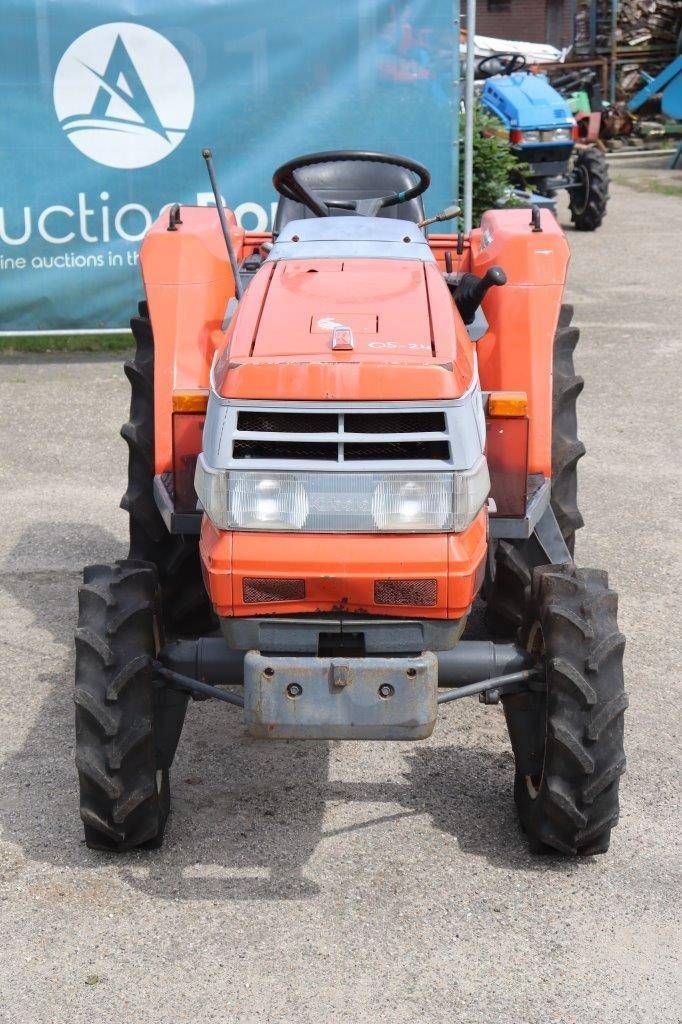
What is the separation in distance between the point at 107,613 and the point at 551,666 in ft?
3.71

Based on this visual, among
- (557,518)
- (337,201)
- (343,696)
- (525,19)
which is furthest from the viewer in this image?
(525,19)

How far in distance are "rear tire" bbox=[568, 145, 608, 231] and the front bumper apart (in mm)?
11189

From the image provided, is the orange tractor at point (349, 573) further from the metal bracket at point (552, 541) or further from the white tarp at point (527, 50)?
the white tarp at point (527, 50)

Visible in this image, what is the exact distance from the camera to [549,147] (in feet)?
44.0

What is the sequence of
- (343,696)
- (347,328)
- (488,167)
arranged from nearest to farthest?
(343,696) < (347,328) < (488,167)

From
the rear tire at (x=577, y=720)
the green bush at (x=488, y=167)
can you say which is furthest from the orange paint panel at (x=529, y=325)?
the green bush at (x=488, y=167)

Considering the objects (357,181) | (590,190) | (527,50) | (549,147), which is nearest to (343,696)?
(357,181)

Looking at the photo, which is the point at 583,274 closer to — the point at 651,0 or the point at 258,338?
the point at 258,338

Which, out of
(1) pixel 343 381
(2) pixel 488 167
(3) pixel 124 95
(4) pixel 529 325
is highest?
(1) pixel 343 381

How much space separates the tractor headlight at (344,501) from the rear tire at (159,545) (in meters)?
1.10

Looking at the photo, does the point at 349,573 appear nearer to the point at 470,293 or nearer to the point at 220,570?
the point at 220,570

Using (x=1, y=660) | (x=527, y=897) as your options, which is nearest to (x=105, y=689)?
(x=527, y=897)

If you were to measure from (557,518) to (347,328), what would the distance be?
4.72 feet

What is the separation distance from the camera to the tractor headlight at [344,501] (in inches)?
128
